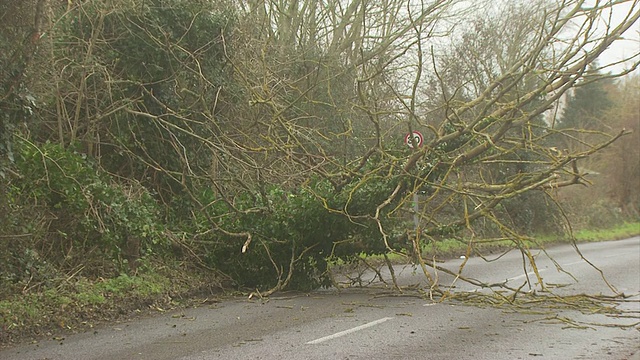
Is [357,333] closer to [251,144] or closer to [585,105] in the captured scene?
[251,144]

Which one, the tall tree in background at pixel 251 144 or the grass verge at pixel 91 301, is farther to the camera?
the tall tree in background at pixel 251 144

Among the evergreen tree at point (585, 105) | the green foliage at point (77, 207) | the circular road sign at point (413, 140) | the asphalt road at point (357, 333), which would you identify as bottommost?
the asphalt road at point (357, 333)

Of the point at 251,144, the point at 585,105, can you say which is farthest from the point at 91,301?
the point at 585,105

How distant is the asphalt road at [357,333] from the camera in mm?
7828

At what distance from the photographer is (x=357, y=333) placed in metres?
8.88

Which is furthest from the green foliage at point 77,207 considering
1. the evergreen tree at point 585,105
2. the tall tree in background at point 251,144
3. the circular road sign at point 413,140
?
the evergreen tree at point 585,105

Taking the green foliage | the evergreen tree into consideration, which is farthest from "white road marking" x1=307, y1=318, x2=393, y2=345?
the evergreen tree

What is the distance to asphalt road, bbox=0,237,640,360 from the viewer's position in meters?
7.83

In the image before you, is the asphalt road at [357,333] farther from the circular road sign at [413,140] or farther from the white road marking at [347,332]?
the circular road sign at [413,140]

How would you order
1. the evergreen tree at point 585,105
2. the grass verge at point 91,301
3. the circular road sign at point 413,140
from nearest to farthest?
the grass verge at point 91,301 → the circular road sign at point 413,140 → the evergreen tree at point 585,105

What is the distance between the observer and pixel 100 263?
12.4 m

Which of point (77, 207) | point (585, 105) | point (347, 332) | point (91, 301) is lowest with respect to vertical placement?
point (347, 332)

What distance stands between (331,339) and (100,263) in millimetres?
5470

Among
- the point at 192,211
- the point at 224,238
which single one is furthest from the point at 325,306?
the point at 192,211
